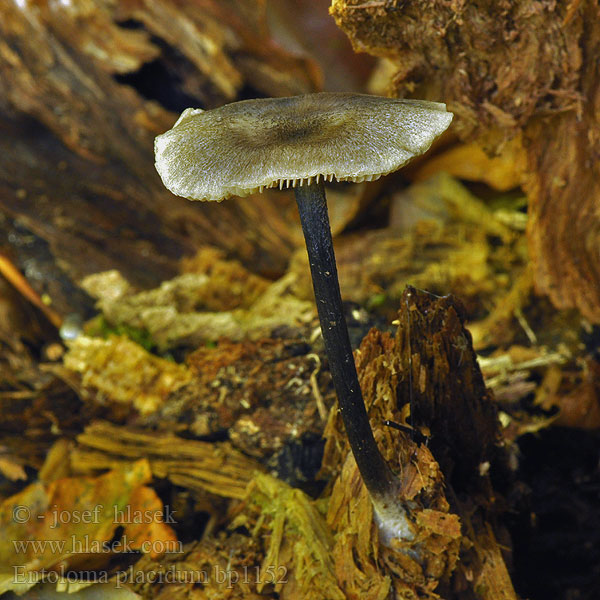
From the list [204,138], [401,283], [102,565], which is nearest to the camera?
[204,138]

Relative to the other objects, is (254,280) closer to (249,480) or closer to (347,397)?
(249,480)

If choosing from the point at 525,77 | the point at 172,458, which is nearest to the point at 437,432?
the point at 172,458

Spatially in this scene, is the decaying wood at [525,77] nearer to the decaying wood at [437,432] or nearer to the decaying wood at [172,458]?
the decaying wood at [437,432]

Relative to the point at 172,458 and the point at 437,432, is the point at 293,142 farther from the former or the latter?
the point at 172,458

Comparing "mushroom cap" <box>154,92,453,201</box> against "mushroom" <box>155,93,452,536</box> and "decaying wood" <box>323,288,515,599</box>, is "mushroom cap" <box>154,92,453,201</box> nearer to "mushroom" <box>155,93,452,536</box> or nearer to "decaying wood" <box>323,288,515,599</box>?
"mushroom" <box>155,93,452,536</box>

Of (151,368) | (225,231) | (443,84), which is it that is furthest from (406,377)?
(225,231)

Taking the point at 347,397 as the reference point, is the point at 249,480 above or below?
below

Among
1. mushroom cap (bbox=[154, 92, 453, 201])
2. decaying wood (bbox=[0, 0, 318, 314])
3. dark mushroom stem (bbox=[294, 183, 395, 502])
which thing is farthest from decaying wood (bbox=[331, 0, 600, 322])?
decaying wood (bbox=[0, 0, 318, 314])
